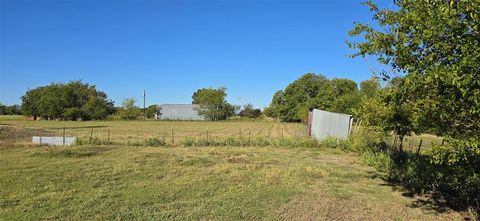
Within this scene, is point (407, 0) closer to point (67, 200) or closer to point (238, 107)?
point (67, 200)

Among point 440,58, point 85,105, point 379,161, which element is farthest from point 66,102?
point 440,58

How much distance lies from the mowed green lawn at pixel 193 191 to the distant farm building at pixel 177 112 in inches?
3419

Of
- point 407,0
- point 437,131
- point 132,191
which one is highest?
point 407,0

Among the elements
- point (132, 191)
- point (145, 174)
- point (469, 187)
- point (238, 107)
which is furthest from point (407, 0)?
point (238, 107)

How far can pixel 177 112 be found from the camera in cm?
10531

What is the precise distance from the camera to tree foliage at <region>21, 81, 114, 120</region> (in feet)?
283

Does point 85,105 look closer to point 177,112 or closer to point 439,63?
point 177,112

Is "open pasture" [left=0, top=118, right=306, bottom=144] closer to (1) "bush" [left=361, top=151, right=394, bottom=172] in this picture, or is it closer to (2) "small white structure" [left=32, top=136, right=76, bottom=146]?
(2) "small white structure" [left=32, top=136, right=76, bottom=146]

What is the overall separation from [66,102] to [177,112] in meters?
28.5

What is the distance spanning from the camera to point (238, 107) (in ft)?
372

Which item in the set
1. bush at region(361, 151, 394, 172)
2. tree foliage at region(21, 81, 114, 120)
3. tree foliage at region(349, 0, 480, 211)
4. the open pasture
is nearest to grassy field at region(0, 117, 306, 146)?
the open pasture

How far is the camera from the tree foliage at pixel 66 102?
283ft

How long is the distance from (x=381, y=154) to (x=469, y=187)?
7.24m

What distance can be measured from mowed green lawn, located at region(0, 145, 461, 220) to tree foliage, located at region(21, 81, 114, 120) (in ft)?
249
